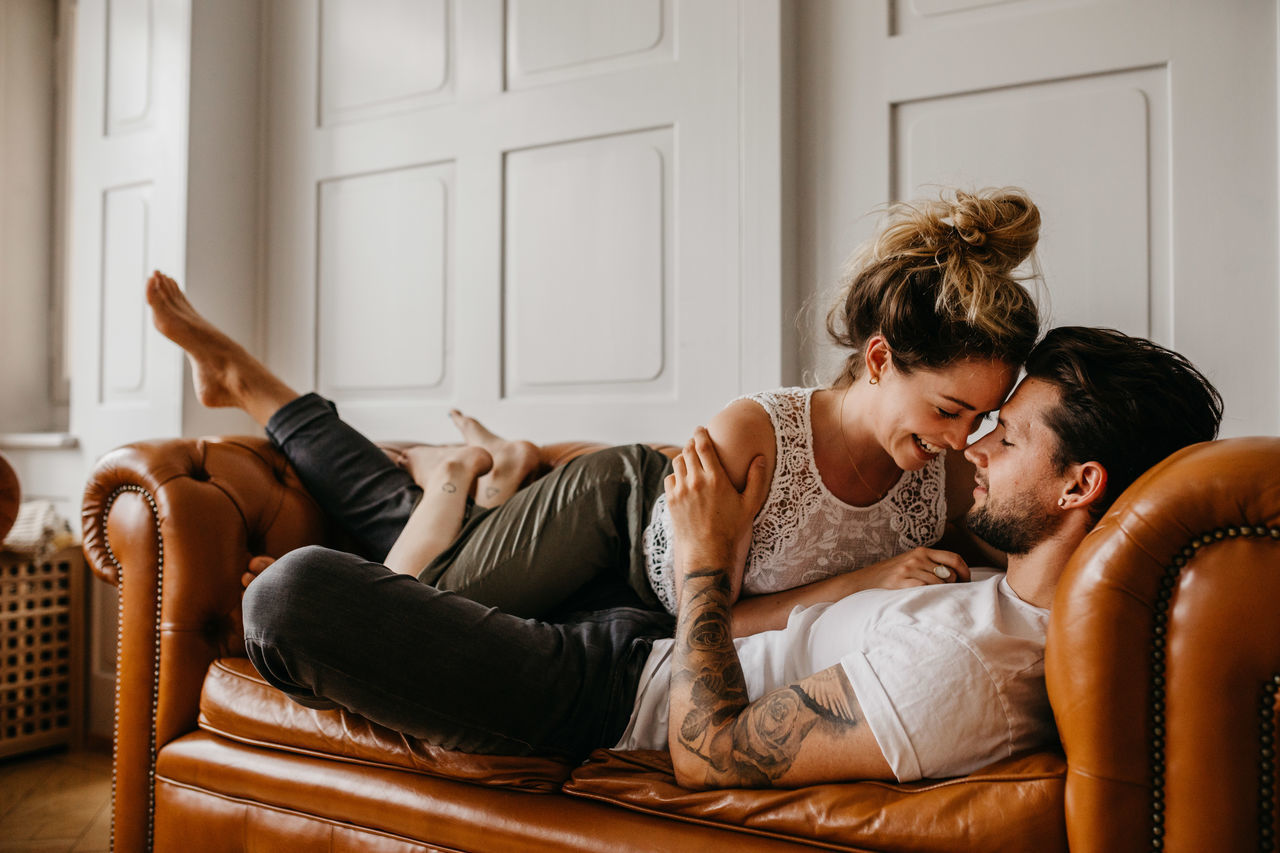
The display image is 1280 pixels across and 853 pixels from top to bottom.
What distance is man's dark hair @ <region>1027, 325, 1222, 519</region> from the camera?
1.09 m

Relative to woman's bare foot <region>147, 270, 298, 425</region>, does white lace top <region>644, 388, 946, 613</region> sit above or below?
below

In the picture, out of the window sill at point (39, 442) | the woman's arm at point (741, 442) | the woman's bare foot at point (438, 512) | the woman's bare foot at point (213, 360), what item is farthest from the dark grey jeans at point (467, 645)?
the window sill at point (39, 442)

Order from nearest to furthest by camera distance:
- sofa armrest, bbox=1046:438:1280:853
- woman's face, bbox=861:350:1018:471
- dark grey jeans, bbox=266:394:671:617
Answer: sofa armrest, bbox=1046:438:1280:853 → woman's face, bbox=861:350:1018:471 → dark grey jeans, bbox=266:394:671:617

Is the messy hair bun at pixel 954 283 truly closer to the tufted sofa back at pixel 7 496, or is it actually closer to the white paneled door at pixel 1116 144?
the white paneled door at pixel 1116 144

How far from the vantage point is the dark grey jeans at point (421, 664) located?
119 cm

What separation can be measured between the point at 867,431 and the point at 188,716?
122cm

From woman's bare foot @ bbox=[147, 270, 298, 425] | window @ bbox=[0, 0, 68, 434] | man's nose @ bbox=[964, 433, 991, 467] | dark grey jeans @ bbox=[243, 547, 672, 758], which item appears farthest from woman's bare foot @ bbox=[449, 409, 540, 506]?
window @ bbox=[0, 0, 68, 434]

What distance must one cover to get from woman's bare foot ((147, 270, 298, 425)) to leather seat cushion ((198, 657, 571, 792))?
633 millimetres

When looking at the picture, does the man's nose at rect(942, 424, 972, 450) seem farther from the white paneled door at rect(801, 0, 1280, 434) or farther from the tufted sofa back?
the tufted sofa back

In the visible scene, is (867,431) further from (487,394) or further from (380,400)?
(380,400)

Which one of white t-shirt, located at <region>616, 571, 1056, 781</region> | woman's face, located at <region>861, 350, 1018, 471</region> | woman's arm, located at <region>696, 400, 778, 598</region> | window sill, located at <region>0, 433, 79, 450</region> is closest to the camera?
white t-shirt, located at <region>616, 571, 1056, 781</region>

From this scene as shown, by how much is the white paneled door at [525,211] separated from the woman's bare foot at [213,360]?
58 centimetres

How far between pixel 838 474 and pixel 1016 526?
0.35 m

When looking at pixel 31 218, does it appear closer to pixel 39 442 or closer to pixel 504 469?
pixel 39 442
